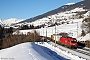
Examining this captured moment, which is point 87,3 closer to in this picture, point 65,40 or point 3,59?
point 65,40

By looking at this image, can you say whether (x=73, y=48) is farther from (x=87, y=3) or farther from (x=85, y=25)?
(x=85, y=25)

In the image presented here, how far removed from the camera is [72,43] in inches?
1946

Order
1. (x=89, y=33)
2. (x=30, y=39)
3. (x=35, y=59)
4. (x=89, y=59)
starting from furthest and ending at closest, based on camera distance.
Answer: (x=30, y=39) < (x=89, y=33) < (x=89, y=59) < (x=35, y=59)

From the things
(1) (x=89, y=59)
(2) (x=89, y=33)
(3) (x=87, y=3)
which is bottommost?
(1) (x=89, y=59)

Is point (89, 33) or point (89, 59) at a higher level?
point (89, 33)

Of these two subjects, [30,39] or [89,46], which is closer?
[89,46]

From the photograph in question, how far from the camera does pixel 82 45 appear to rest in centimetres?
5519

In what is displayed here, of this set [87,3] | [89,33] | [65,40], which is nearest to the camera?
[87,3]

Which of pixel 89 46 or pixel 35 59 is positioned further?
pixel 89 46

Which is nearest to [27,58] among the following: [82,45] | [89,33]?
[82,45]

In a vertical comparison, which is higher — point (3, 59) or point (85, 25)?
point (85, 25)

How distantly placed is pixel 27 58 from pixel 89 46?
35131mm

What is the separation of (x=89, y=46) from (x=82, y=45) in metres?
5.09

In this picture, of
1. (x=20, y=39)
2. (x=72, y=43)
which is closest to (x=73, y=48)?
(x=72, y=43)
